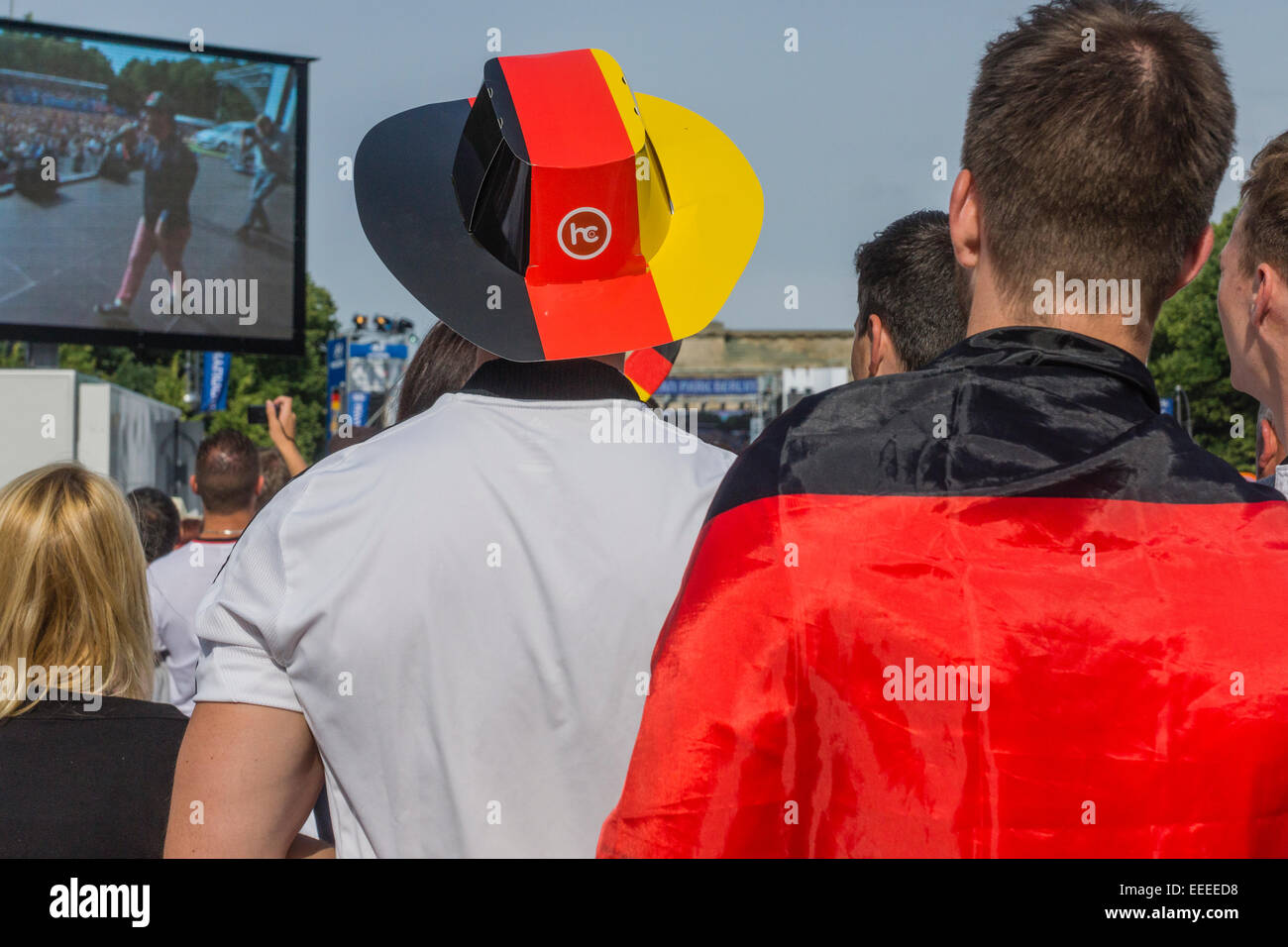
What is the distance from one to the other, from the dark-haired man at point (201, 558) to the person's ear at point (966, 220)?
3322mm

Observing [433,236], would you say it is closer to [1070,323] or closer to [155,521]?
[1070,323]

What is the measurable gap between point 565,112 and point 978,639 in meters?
1.08

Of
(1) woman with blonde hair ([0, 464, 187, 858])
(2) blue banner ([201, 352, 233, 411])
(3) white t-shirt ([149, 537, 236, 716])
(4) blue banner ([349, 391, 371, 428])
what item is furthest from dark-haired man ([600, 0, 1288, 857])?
(2) blue banner ([201, 352, 233, 411])

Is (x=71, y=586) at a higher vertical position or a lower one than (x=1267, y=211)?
lower

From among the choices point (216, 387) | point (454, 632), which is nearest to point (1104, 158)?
point (454, 632)

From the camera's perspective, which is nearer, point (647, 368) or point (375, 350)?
point (647, 368)

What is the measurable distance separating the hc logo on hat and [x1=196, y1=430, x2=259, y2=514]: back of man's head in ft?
11.4

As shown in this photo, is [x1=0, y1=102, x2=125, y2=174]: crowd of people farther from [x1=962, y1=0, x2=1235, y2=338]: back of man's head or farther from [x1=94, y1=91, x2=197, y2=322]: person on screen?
[x1=962, y1=0, x2=1235, y2=338]: back of man's head

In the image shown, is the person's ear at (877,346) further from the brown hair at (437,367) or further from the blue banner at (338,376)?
the blue banner at (338,376)

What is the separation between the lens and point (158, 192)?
1034cm

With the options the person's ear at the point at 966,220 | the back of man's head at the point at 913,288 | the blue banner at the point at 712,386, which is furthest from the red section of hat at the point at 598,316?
the blue banner at the point at 712,386

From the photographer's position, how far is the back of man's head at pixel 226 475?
16.0 ft

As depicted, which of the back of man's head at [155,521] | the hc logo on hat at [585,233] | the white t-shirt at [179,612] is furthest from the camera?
the back of man's head at [155,521]

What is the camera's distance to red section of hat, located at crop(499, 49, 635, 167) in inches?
68.7
